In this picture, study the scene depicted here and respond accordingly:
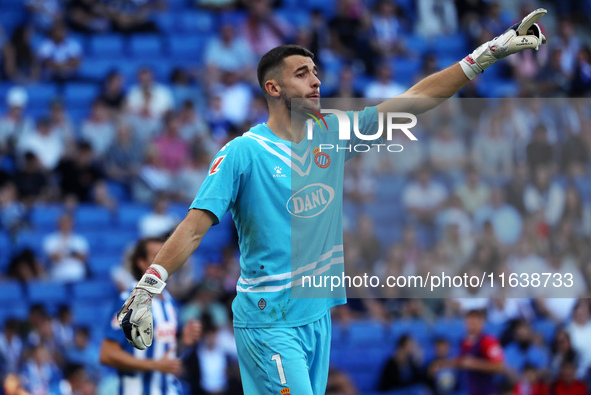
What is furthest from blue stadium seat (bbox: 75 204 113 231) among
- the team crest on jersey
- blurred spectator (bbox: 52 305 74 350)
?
the team crest on jersey

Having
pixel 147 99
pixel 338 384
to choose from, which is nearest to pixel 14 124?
pixel 147 99

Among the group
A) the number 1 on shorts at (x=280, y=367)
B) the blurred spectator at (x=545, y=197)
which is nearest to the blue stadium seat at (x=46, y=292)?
the blurred spectator at (x=545, y=197)

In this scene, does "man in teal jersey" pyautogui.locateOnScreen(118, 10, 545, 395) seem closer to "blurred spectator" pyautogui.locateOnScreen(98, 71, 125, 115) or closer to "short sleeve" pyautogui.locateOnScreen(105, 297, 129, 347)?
"short sleeve" pyautogui.locateOnScreen(105, 297, 129, 347)

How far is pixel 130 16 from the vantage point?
15445 millimetres

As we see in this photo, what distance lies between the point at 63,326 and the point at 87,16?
660 centimetres

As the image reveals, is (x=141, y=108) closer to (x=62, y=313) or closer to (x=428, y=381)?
(x=62, y=313)

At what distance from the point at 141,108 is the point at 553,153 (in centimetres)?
662

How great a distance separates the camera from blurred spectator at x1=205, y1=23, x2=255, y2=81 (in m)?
14.6

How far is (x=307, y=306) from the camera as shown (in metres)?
4.81

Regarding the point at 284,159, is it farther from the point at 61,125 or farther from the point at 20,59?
the point at 20,59

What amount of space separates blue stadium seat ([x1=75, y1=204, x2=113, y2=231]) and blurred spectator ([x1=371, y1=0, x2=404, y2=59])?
5888 millimetres

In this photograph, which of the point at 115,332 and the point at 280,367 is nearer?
the point at 280,367

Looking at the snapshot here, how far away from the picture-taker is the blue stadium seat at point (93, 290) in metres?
11.8

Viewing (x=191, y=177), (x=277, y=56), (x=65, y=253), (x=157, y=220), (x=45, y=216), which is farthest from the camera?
(x=191, y=177)
